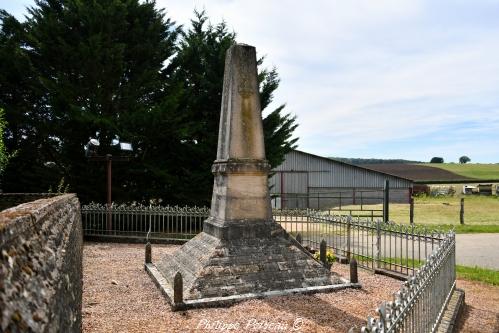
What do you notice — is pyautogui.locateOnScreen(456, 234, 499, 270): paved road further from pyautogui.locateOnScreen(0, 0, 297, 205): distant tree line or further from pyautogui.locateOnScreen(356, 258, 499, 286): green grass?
pyautogui.locateOnScreen(0, 0, 297, 205): distant tree line

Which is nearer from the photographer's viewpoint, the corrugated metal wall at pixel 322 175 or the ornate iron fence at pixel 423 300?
the ornate iron fence at pixel 423 300

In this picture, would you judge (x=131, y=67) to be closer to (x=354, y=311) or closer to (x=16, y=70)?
(x=16, y=70)

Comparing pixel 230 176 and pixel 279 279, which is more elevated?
pixel 230 176

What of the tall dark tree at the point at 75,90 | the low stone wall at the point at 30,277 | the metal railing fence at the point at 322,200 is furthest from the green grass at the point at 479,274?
the metal railing fence at the point at 322,200

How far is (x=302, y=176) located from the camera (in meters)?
31.0

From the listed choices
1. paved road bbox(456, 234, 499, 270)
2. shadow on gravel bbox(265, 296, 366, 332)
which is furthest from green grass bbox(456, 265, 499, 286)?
shadow on gravel bbox(265, 296, 366, 332)

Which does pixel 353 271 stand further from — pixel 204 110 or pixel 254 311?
pixel 204 110

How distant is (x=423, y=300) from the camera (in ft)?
16.1

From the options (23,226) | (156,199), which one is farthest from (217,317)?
(156,199)

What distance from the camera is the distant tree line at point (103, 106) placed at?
16.9 m

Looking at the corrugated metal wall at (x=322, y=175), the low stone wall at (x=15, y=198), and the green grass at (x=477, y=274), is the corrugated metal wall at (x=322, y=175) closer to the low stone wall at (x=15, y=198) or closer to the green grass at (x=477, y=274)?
the low stone wall at (x=15, y=198)

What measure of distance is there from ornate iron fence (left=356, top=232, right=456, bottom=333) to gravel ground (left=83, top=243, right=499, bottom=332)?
860mm

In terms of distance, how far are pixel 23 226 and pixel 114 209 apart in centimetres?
1336

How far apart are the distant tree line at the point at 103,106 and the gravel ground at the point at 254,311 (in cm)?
833
